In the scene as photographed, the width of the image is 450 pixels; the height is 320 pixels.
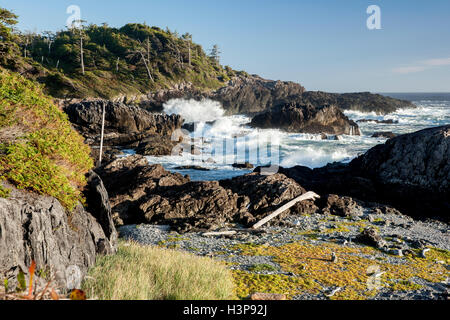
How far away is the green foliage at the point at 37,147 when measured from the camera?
5.87 meters

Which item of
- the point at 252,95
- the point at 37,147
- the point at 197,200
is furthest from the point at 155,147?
the point at 252,95

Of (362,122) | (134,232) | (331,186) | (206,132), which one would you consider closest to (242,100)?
(362,122)

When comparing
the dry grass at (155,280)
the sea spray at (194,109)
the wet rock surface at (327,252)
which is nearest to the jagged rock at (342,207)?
the wet rock surface at (327,252)

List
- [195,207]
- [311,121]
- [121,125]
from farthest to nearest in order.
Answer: [311,121] → [121,125] → [195,207]

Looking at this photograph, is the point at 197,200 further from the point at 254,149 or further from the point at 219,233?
the point at 254,149

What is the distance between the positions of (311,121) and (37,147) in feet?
169

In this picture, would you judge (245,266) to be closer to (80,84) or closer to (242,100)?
(80,84)

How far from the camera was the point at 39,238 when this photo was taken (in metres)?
5.36

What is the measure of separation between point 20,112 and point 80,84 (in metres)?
70.0

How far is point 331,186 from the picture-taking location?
64.2 feet

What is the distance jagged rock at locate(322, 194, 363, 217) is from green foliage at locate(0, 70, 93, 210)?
1230cm

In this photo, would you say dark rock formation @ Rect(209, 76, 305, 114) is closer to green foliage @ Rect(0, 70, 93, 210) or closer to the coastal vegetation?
the coastal vegetation

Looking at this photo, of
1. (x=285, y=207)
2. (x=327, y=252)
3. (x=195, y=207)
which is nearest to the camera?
(x=327, y=252)

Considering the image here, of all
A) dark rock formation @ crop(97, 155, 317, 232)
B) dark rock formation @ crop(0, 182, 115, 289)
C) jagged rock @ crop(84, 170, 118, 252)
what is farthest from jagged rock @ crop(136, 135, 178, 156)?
dark rock formation @ crop(0, 182, 115, 289)
